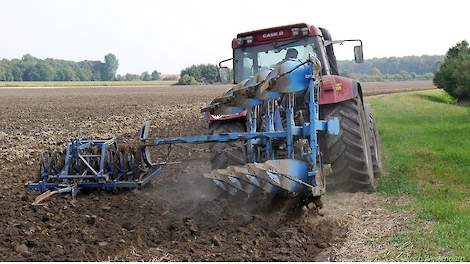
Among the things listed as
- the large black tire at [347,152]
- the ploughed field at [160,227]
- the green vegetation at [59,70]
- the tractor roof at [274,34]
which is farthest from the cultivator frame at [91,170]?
the green vegetation at [59,70]

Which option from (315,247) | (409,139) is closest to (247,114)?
(315,247)

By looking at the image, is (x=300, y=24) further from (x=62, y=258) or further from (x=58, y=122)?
(x=58, y=122)

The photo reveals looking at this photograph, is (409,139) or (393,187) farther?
(409,139)

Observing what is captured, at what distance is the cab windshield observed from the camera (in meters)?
7.98

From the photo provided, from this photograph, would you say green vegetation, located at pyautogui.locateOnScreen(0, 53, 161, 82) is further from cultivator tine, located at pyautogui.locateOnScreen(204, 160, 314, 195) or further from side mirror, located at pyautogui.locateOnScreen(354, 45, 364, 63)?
cultivator tine, located at pyautogui.locateOnScreen(204, 160, 314, 195)

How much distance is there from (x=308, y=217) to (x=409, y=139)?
8065 millimetres

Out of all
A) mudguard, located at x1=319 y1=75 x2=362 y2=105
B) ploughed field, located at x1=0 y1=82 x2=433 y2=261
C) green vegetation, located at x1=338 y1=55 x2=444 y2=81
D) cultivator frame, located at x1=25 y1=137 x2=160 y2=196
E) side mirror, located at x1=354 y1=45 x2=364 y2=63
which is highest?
side mirror, located at x1=354 y1=45 x2=364 y2=63

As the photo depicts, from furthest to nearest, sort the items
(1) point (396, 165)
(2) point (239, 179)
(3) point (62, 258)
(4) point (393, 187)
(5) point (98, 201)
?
(1) point (396, 165)
(4) point (393, 187)
(5) point (98, 201)
(2) point (239, 179)
(3) point (62, 258)

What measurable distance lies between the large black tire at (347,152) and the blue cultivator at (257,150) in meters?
0.37

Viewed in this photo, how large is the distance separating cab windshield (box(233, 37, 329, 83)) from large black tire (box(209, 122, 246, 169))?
112 centimetres

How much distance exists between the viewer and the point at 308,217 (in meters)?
5.82

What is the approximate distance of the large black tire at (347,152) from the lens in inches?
266

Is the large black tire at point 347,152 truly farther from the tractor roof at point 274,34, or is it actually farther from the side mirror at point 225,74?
the side mirror at point 225,74

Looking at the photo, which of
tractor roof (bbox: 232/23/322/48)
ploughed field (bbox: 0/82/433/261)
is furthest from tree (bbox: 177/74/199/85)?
ploughed field (bbox: 0/82/433/261)
